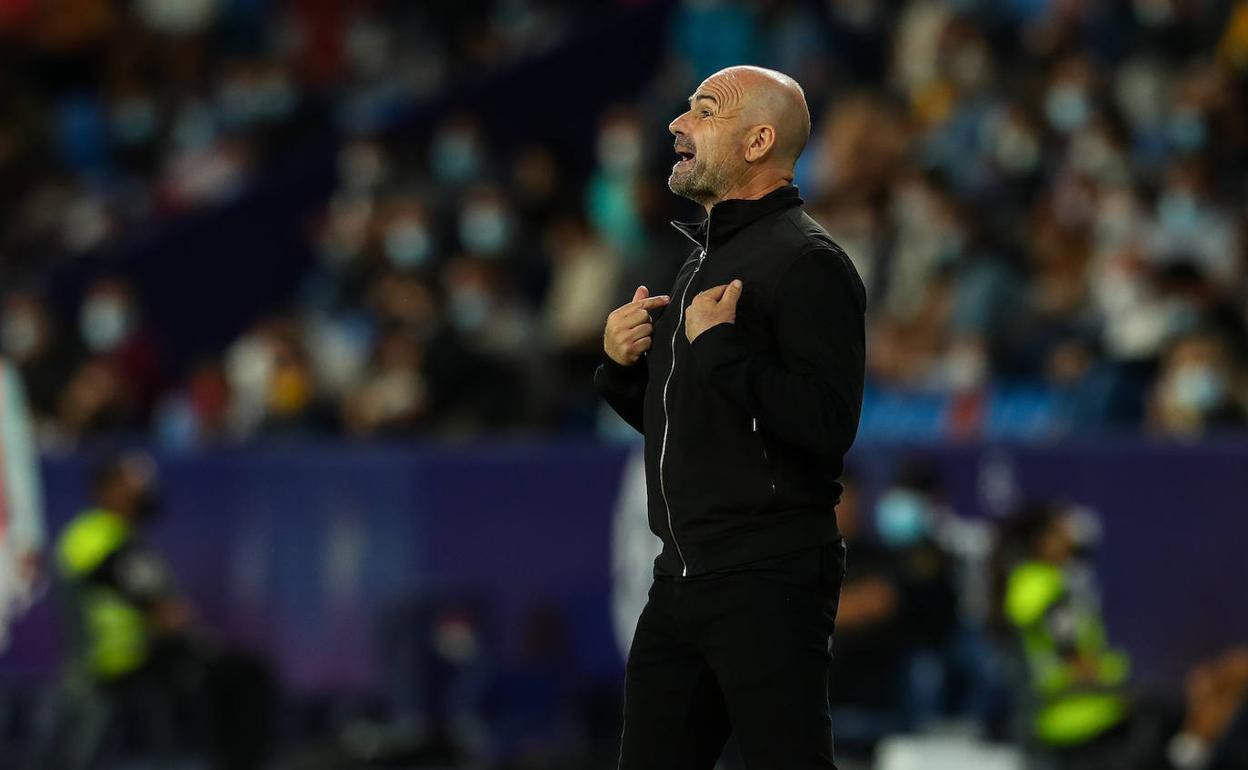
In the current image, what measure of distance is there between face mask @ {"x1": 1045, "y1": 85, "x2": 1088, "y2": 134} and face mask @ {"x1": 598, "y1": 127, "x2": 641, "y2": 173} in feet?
9.25

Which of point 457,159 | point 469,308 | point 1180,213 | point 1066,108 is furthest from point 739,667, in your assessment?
point 457,159

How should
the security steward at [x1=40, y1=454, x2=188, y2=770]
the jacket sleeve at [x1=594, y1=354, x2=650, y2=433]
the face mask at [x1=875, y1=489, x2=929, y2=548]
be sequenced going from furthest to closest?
the security steward at [x1=40, y1=454, x2=188, y2=770]
the face mask at [x1=875, y1=489, x2=929, y2=548]
the jacket sleeve at [x1=594, y1=354, x2=650, y2=433]

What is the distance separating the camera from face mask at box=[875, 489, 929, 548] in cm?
1061

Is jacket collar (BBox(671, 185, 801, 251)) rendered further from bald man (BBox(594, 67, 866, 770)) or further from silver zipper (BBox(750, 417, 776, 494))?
silver zipper (BBox(750, 417, 776, 494))

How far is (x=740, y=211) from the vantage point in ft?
16.9

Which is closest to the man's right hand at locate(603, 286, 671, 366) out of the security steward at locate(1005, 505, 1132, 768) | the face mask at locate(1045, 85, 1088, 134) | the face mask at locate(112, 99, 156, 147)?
the security steward at locate(1005, 505, 1132, 768)

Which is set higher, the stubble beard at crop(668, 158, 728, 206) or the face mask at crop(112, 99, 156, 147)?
the face mask at crop(112, 99, 156, 147)

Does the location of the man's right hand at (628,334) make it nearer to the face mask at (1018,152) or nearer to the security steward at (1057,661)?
the security steward at (1057,661)

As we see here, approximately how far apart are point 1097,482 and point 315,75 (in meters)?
10.5

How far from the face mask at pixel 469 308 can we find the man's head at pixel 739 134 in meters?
8.87

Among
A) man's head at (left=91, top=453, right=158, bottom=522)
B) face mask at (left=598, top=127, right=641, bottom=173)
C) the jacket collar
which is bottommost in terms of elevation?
man's head at (left=91, top=453, right=158, bottom=522)

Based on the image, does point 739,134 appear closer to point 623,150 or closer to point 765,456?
point 765,456

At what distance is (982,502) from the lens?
438 inches

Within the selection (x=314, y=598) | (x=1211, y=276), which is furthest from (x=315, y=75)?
(x=1211, y=276)
